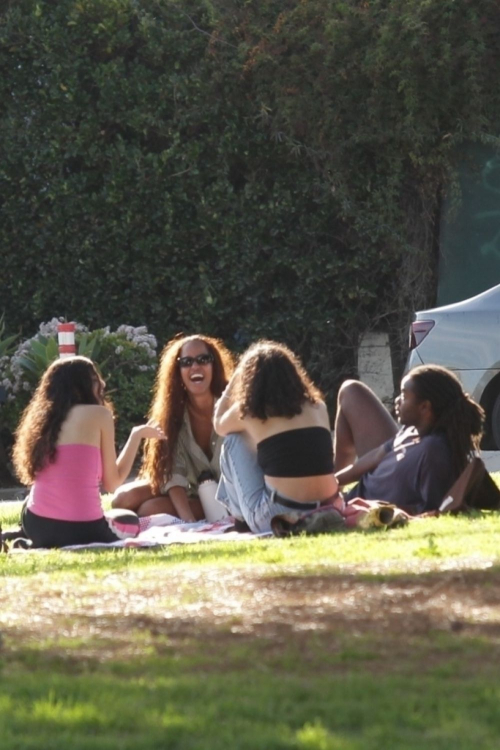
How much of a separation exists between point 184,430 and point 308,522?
1346 millimetres

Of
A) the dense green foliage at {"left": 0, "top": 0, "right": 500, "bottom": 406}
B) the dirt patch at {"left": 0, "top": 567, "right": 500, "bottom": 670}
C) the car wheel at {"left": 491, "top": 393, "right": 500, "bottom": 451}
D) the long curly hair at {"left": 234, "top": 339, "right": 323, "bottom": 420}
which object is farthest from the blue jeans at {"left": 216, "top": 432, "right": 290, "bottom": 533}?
the dense green foliage at {"left": 0, "top": 0, "right": 500, "bottom": 406}

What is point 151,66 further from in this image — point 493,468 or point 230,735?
point 230,735

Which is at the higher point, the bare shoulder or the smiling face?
the smiling face

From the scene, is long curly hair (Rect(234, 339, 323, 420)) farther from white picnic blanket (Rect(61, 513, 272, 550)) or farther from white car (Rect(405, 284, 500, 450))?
white car (Rect(405, 284, 500, 450))

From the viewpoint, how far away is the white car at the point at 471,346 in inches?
435

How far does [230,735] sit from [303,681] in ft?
1.68

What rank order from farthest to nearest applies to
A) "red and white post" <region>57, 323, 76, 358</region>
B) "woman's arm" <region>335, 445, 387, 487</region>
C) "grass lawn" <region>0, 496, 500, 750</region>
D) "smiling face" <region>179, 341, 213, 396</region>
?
"red and white post" <region>57, 323, 76, 358</region>, "smiling face" <region>179, 341, 213, 396</region>, "woman's arm" <region>335, 445, 387, 487</region>, "grass lawn" <region>0, 496, 500, 750</region>

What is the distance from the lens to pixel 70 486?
7453 mm

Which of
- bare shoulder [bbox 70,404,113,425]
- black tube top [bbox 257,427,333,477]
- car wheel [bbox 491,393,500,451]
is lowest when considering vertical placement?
car wheel [bbox 491,393,500,451]

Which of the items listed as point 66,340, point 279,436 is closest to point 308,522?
point 279,436

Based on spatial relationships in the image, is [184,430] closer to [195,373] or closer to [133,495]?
[195,373]

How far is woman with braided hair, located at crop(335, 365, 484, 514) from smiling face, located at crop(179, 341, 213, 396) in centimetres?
101

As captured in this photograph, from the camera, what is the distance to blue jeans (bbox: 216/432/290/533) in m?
7.54

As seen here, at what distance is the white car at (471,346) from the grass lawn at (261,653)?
502 cm
